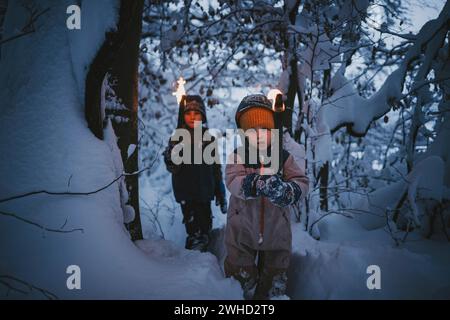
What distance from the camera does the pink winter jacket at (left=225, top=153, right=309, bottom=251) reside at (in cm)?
233

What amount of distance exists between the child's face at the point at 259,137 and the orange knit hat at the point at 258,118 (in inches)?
1.5

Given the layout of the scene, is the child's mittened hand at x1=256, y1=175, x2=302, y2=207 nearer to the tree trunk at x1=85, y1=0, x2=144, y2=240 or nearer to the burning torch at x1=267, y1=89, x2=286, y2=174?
the burning torch at x1=267, y1=89, x2=286, y2=174

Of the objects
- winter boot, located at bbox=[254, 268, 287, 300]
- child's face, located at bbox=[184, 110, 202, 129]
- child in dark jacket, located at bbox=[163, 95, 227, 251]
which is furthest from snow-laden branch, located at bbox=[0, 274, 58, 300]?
child's face, located at bbox=[184, 110, 202, 129]

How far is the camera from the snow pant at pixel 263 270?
2.34 m

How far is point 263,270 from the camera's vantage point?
2418 mm

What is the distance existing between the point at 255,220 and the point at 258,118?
2.98 ft

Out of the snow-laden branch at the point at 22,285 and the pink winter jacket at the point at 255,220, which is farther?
the pink winter jacket at the point at 255,220

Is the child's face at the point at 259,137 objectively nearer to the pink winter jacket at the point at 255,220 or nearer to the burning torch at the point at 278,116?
the burning torch at the point at 278,116

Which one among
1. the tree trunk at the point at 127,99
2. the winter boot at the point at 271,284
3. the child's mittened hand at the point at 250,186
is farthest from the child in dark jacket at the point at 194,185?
the child's mittened hand at the point at 250,186

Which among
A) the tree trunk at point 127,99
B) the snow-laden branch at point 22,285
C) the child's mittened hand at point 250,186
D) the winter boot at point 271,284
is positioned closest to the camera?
the snow-laden branch at point 22,285

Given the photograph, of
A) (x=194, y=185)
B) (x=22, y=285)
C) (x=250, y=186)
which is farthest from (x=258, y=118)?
(x=22, y=285)

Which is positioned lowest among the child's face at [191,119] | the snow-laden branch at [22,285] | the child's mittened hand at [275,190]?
the snow-laden branch at [22,285]
